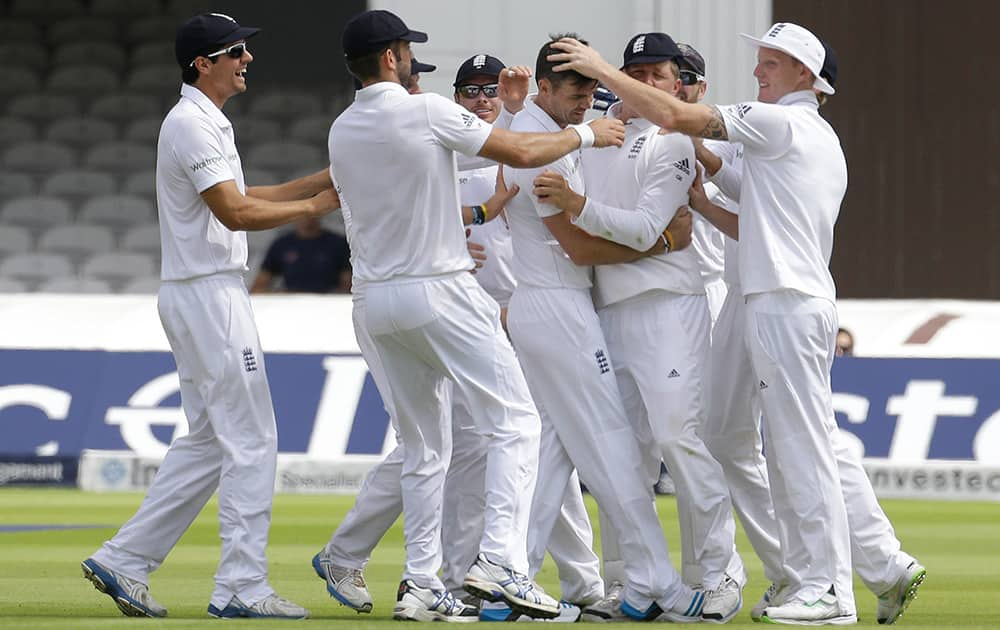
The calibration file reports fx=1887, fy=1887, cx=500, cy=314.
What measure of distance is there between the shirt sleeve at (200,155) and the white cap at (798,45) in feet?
6.74

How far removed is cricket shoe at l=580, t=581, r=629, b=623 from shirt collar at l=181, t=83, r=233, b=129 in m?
2.36

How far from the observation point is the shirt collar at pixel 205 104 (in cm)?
732

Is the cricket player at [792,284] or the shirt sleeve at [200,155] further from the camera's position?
the shirt sleeve at [200,155]

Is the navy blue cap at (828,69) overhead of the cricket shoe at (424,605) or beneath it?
overhead

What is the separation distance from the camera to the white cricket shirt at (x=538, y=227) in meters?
7.27

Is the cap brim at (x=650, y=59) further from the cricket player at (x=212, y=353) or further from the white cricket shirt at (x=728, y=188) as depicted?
the cricket player at (x=212, y=353)

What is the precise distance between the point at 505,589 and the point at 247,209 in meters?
1.74

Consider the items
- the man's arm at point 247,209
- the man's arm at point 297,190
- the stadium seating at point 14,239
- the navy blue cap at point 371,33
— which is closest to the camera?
the navy blue cap at point 371,33

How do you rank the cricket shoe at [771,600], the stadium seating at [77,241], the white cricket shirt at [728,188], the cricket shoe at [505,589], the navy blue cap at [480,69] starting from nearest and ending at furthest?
the cricket shoe at [505,589], the cricket shoe at [771,600], the white cricket shirt at [728,188], the navy blue cap at [480,69], the stadium seating at [77,241]

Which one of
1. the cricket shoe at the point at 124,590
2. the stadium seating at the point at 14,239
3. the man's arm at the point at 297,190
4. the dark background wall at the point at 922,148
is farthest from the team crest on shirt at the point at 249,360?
the stadium seating at the point at 14,239

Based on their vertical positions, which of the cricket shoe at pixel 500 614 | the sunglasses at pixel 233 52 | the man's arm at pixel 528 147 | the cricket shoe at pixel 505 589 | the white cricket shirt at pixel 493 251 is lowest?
the cricket shoe at pixel 500 614

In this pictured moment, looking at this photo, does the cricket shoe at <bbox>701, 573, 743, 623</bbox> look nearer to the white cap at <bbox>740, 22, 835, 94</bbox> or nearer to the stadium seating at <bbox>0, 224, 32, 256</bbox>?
the white cap at <bbox>740, 22, 835, 94</bbox>

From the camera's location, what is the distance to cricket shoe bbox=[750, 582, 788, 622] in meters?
7.34

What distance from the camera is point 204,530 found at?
1166 centimetres
